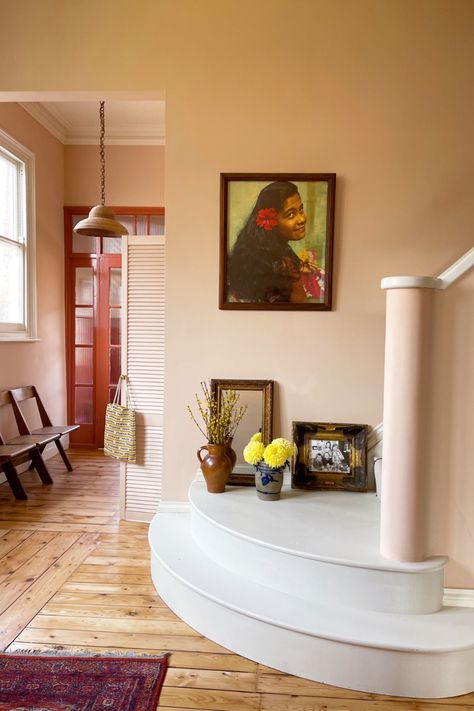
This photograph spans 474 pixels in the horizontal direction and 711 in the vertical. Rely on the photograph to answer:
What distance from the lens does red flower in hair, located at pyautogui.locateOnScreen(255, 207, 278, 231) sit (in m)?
2.76

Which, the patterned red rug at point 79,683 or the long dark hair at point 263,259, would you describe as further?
the long dark hair at point 263,259

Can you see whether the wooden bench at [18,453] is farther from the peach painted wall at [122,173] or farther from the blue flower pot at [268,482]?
the peach painted wall at [122,173]

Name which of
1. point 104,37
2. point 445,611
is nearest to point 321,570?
point 445,611

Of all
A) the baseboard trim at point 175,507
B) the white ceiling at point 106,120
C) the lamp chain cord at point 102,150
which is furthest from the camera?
the white ceiling at point 106,120

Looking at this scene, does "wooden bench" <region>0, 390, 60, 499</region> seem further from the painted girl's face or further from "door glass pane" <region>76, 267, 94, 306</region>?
the painted girl's face

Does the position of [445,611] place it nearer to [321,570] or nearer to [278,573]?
[321,570]

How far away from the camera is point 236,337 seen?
284 cm

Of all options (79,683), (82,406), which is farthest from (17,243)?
(79,683)

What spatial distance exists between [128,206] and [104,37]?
8.74 feet

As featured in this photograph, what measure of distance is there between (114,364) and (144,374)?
2218 millimetres

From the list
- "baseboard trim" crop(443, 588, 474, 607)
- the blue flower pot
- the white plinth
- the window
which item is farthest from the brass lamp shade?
"baseboard trim" crop(443, 588, 474, 607)

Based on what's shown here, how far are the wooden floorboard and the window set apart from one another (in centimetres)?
174

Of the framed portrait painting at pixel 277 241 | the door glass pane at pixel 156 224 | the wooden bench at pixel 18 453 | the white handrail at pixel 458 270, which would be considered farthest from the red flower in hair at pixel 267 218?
the door glass pane at pixel 156 224

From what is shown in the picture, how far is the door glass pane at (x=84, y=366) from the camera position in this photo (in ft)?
18.4
